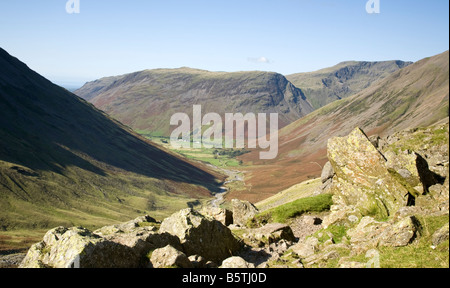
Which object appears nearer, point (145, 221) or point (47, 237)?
point (47, 237)

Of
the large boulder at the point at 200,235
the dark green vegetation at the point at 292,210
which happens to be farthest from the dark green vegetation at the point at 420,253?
the dark green vegetation at the point at 292,210

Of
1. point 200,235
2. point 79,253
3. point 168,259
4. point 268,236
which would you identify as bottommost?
point 268,236

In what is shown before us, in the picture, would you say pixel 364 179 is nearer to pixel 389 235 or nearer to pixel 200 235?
pixel 389 235

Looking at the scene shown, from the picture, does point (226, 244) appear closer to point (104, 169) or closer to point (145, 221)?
point (145, 221)

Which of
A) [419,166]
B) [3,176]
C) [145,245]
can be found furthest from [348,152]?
[3,176]

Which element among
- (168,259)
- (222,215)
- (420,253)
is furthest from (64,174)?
(420,253)

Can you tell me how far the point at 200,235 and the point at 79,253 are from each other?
29.7 feet

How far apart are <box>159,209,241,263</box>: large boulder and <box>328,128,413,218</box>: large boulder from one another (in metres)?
11.8

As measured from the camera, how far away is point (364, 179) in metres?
27.7

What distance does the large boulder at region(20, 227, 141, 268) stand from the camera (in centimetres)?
1527

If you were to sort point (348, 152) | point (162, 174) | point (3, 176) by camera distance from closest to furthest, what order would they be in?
point (348, 152) < point (3, 176) < point (162, 174)

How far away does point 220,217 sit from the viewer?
122ft

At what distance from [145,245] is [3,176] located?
11749 centimetres

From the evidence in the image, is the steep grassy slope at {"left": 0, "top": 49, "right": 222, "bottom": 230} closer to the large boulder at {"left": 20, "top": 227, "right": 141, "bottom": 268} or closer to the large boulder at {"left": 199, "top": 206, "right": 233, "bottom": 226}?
the large boulder at {"left": 199, "top": 206, "right": 233, "bottom": 226}
